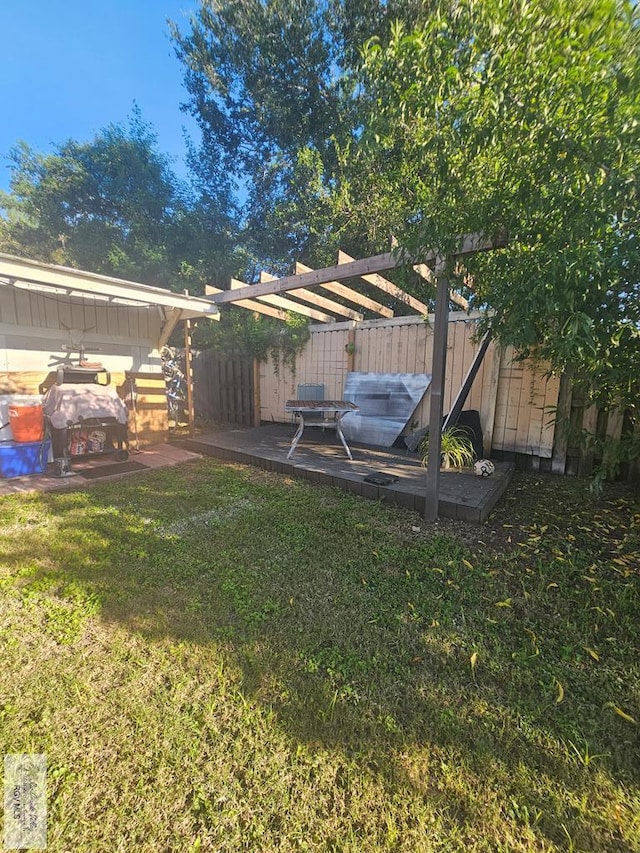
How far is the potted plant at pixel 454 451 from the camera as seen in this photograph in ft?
14.0

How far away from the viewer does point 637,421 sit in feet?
9.61

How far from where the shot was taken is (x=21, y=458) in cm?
431

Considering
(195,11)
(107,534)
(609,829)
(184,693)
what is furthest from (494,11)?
(195,11)

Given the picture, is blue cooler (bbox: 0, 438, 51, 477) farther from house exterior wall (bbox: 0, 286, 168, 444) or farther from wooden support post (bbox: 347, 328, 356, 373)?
wooden support post (bbox: 347, 328, 356, 373)

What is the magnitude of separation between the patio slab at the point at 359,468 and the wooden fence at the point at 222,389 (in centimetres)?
127

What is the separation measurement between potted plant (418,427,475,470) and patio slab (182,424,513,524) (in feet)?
0.69

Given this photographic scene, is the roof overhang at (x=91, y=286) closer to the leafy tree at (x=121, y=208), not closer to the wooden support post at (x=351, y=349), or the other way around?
the wooden support post at (x=351, y=349)

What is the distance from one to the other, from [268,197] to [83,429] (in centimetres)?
895

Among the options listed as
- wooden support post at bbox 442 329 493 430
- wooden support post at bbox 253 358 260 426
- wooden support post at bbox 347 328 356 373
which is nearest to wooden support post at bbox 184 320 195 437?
wooden support post at bbox 253 358 260 426

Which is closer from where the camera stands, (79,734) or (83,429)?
(79,734)

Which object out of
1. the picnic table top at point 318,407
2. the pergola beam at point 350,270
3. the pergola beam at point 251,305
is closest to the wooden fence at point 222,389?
the pergola beam at point 251,305

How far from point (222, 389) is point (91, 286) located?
3.86 metres

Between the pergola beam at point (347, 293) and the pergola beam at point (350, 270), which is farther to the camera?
the pergola beam at point (347, 293)

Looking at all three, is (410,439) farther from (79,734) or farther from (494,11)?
(79,734)
